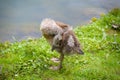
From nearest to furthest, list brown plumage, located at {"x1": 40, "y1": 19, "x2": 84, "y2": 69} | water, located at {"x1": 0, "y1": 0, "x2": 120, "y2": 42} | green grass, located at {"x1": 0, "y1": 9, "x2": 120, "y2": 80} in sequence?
brown plumage, located at {"x1": 40, "y1": 19, "x2": 84, "y2": 69}
green grass, located at {"x1": 0, "y1": 9, "x2": 120, "y2": 80}
water, located at {"x1": 0, "y1": 0, "x2": 120, "y2": 42}

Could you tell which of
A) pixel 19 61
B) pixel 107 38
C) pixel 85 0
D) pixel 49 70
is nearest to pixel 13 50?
pixel 19 61

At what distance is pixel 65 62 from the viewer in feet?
29.7

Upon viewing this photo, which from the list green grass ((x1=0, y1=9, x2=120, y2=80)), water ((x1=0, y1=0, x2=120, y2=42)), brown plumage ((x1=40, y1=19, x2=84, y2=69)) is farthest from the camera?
water ((x1=0, y1=0, x2=120, y2=42))

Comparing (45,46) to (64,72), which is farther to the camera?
(45,46)

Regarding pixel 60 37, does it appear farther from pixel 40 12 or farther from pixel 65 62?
pixel 40 12

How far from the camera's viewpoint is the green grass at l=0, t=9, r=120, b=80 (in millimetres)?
8289

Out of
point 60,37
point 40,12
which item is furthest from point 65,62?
point 40,12

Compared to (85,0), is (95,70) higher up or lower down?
lower down

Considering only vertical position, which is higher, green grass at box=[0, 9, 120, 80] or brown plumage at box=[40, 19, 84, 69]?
brown plumage at box=[40, 19, 84, 69]

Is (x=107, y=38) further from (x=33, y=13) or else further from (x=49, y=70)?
(x=33, y=13)

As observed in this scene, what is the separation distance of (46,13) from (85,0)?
312 cm

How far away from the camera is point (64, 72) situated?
334 inches

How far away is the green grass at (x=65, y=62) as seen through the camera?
8289mm

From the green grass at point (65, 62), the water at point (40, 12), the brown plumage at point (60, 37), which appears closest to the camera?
the brown plumage at point (60, 37)
